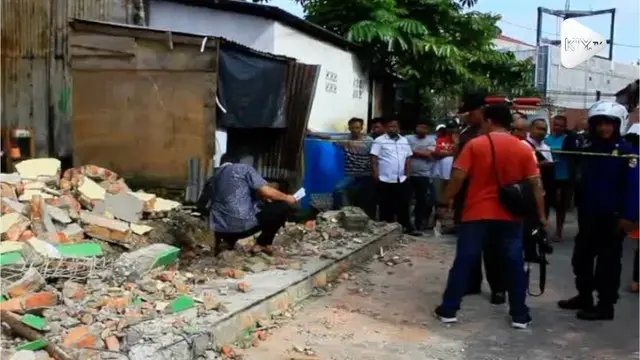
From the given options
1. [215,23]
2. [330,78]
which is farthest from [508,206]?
[330,78]

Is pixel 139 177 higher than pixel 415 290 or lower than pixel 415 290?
higher

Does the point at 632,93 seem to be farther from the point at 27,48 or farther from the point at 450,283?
the point at 27,48

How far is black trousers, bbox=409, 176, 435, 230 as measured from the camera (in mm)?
9773

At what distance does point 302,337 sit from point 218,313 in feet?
2.13

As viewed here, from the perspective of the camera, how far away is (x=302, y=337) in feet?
16.8

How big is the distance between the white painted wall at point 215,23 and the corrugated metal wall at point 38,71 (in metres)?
1.35

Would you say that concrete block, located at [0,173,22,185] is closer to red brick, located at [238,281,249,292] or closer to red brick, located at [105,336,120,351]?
red brick, located at [238,281,249,292]

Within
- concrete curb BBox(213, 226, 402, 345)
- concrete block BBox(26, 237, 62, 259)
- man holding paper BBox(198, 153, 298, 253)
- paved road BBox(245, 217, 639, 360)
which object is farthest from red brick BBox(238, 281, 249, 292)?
concrete block BBox(26, 237, 62, 259)

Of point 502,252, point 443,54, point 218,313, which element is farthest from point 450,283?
point 443,54

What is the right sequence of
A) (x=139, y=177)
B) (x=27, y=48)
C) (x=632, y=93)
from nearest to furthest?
(x=139, y=177), (x=27, y=48), (x=632, y=93)

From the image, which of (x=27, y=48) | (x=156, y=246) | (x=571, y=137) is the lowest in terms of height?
(x=156, y=246)

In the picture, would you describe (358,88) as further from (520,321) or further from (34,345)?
(34,345)

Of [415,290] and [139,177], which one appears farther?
[139,177]

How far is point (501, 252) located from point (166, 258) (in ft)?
8.46
